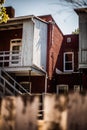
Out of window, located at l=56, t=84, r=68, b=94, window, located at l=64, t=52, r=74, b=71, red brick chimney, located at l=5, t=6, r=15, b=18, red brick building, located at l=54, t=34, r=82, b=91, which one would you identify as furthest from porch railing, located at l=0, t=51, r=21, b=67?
window, located at l=64, t=52, r=74, b=71

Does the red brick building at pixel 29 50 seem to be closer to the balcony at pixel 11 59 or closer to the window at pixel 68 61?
the balcony at pixel 11 59

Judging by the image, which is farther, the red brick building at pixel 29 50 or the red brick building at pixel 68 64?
the red brick building at pixel 68 64

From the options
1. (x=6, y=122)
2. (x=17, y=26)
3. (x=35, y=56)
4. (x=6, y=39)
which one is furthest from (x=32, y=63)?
(x=6, y=122)

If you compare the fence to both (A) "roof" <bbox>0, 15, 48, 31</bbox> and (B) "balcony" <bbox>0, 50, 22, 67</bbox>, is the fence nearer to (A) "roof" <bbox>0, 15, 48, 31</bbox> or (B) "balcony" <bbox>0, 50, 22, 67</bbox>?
(B) "balcony" <bbox>0, 50, 22, 67</bbox>

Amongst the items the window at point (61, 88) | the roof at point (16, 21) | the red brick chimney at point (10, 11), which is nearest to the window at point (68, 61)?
the window at point (61, 88)

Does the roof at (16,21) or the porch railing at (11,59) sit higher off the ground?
the roof at (16,21)

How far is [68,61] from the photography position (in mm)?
24875

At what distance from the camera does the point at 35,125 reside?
5.08 ft

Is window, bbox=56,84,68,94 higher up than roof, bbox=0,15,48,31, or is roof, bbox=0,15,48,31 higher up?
roof, bbox=0,15,48,31

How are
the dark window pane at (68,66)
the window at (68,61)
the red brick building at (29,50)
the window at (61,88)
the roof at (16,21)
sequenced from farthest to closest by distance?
the dark window pane at (68,66), the window at (68,61), the window at (61,88), the roof at (16,21), the red brick building at (29,50)

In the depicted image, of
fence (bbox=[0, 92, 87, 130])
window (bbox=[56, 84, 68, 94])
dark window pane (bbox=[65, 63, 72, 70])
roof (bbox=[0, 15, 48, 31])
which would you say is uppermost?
roof (bbox=[0, 15, 48, 31])

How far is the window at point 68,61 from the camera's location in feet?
80.6

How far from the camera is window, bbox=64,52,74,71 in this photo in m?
24.6

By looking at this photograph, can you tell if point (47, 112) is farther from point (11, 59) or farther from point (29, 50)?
point (11, 59)
